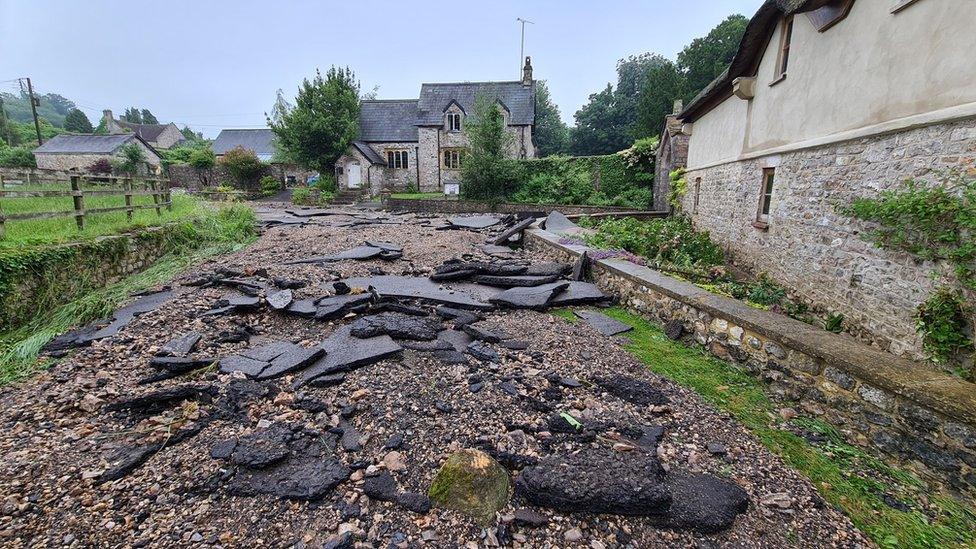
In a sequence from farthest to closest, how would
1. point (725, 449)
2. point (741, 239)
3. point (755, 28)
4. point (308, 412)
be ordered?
point (741, 239), point (755, 28), point (308, 412), point (725, 449)

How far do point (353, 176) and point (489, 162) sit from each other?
12.8 metres

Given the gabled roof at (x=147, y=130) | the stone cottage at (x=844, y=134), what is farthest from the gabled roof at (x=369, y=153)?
the gabled roof at (x=147, y=130)

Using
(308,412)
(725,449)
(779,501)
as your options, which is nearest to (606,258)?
(725,449)

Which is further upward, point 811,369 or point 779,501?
point 811,369

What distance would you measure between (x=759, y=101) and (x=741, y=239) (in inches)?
108

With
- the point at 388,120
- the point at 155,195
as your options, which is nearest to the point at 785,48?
the point at 155,195

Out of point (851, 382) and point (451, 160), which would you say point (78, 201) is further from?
point (451, 160)

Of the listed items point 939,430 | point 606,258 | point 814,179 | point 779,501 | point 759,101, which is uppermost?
point 759,101

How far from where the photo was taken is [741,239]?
8.50 metres

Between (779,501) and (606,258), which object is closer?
(779,501)

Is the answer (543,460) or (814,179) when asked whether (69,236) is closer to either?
(543,460)

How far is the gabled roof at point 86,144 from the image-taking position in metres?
37.2

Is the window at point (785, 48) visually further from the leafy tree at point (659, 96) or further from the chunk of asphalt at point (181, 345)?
the leafy tree at point (659, 96)

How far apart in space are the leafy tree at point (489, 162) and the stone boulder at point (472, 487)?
1919 centimetres
